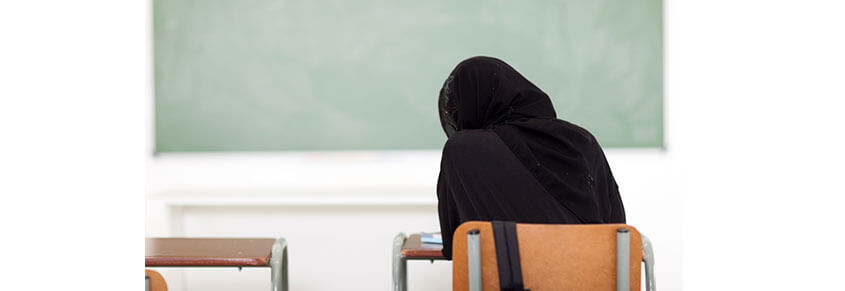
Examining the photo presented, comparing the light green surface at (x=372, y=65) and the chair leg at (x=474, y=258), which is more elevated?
the light green surface at (x=372, y=65)

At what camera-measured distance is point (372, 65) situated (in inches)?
108

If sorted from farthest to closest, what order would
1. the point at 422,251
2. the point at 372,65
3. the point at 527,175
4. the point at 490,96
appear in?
the point at 372,65
the point at 422,251
the point at 490,96
the point at 527,175

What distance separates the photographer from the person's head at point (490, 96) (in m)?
1.56

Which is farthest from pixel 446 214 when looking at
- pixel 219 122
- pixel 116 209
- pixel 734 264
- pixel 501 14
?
pixel 219 122

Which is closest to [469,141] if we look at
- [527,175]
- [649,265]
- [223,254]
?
[527,175]

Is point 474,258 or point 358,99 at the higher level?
point 358,99

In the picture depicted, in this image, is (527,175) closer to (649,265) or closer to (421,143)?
(649,265)

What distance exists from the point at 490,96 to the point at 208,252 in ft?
3.10

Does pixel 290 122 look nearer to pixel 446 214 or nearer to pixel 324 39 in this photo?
pixel 324 39

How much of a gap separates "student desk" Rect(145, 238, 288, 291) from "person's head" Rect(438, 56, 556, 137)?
2.19ft

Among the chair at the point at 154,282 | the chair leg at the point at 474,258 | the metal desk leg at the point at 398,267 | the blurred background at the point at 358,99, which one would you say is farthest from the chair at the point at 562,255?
the blurred background at the point at 358,99

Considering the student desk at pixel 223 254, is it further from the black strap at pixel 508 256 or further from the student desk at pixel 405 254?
the black strap at pixel 508 256

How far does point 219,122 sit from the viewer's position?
110 inches

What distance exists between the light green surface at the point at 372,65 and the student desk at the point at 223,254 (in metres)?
0.95
